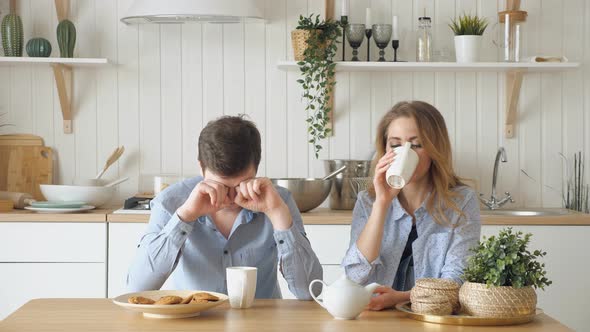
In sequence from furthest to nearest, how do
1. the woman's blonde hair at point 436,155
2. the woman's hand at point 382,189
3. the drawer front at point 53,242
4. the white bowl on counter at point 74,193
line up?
the white bowl on counter at point 74,193
the drawer front at point 53,242
the woman's blonde hair at point 436,155
the woman's hand at point 382,189

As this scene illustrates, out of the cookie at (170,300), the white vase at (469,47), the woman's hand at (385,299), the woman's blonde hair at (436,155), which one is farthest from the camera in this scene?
the white vase at (469,47)

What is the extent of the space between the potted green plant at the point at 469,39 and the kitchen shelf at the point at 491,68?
52mm

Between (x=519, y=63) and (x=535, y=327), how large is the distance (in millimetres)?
2242

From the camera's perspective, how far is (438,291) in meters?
2.08

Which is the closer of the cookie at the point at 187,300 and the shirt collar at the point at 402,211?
the cookie at the point at 187,300

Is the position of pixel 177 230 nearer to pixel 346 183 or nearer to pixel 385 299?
pixel 385 299

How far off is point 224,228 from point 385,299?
1.72 feet

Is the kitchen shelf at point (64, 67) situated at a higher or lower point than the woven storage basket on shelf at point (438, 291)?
higher

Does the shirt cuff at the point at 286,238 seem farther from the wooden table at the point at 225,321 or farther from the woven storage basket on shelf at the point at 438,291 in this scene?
the woven storage basket on shelf at the point at 438,291

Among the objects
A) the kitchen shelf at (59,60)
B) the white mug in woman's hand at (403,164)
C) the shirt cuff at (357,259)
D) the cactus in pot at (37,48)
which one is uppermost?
the cactus in pot at (37,48)

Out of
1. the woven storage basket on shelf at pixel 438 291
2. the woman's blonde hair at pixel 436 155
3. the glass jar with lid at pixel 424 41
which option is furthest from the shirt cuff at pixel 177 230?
the glass jar with lid at pixel 424 41

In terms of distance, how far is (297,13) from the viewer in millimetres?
4273

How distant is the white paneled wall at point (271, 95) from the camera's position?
14.0 feet

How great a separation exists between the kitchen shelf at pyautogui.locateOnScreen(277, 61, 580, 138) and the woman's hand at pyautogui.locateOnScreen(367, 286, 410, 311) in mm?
1955
